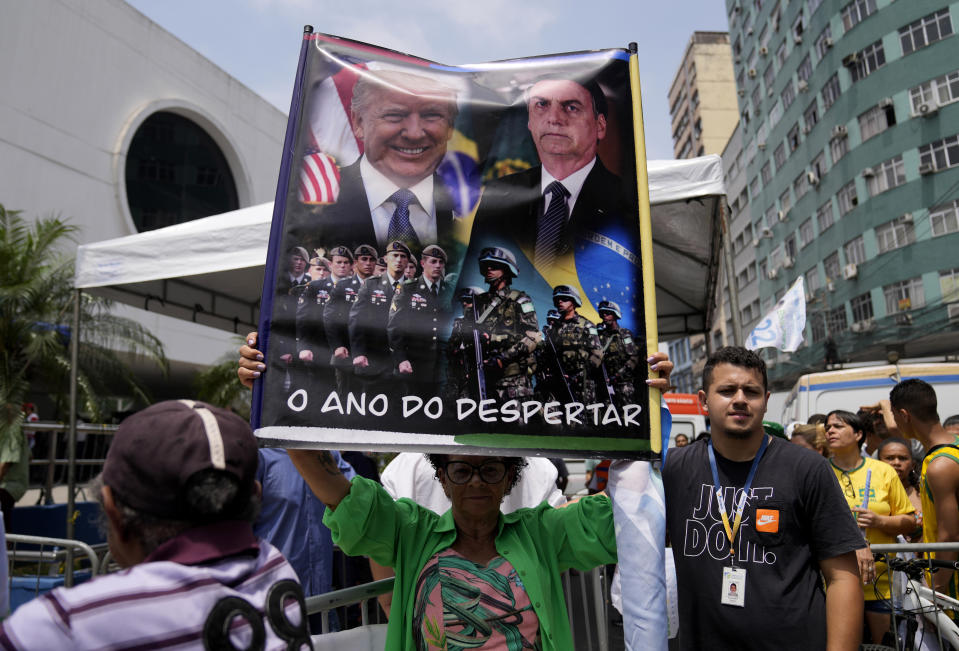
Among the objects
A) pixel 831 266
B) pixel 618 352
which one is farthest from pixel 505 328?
pixel 831 266

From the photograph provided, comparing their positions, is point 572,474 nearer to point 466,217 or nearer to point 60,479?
point 60,479

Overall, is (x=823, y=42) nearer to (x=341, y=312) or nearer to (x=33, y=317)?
(x=33, y=317)

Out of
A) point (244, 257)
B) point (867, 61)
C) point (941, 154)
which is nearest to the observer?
point (244, 257)

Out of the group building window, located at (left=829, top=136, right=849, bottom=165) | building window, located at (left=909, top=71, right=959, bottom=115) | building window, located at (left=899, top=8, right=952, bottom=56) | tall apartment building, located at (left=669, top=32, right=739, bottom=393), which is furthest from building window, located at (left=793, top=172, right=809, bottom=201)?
tall apartment building, located at (left=669, top=32, right=739, bottom=393)

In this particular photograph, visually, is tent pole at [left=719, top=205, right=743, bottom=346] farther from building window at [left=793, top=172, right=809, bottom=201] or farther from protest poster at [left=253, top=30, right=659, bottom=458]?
building window at [left=793, top=172, right=809, bottom=201]

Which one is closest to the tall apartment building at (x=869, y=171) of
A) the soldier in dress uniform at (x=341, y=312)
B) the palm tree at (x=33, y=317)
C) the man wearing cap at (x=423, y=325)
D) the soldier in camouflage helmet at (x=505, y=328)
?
the palm tree at (x=33, y=317)

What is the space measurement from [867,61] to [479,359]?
3533cm

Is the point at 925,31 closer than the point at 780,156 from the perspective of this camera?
Yes

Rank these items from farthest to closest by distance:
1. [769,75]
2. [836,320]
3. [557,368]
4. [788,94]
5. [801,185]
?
[769,75]
[788,94]
[801,185]
[836,320]
[557,368]

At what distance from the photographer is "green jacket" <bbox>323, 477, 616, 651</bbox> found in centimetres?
213

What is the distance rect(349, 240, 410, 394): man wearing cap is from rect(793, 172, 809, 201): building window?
39.3 m

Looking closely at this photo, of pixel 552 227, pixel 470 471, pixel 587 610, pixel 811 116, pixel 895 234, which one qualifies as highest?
pixel 811 116

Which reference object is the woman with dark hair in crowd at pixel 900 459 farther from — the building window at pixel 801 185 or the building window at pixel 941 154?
the building window at pixel 801 185

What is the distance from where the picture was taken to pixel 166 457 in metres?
1.26
